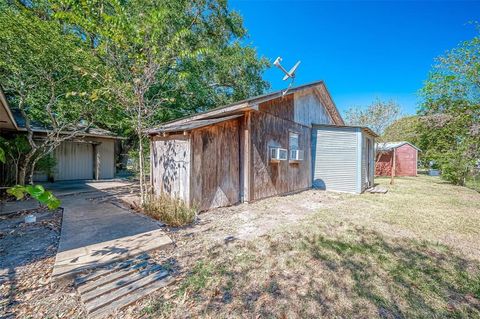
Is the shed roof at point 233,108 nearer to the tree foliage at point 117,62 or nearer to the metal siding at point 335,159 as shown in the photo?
the tree foliage at point 117,62

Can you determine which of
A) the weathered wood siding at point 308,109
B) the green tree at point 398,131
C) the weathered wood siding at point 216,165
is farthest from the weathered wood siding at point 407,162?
the weathered wood siding at point 216,165

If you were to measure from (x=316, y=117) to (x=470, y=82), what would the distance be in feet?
27.3

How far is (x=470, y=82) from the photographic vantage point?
11070 mm

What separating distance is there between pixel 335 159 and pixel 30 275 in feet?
35.4

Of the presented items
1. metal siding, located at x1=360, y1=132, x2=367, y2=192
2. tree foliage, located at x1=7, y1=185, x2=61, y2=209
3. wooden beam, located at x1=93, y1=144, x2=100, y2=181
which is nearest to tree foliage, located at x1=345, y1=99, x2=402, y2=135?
metal siding, located at x1=360, y1=132, x2=367, y2=192

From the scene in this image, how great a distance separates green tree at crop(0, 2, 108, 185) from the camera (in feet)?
22.9

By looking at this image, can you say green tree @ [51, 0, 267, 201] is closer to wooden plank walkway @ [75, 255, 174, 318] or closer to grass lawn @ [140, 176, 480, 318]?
wooden plank walkway @ [75, 255, 174, 318]

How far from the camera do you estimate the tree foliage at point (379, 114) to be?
19.2 meters

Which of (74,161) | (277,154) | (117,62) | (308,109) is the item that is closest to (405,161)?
(308,109)

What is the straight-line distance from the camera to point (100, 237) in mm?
3871

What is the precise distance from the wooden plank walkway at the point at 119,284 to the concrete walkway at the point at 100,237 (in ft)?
0.76

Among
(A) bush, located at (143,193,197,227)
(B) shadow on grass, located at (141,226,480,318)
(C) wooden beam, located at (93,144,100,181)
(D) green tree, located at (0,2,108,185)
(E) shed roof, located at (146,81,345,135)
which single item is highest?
(D) green tree, located at (0,2,108,185)

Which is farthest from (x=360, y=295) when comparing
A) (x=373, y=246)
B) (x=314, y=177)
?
(x=314, y=177)

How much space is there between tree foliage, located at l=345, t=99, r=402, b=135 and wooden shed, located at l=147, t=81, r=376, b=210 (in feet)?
44.4
